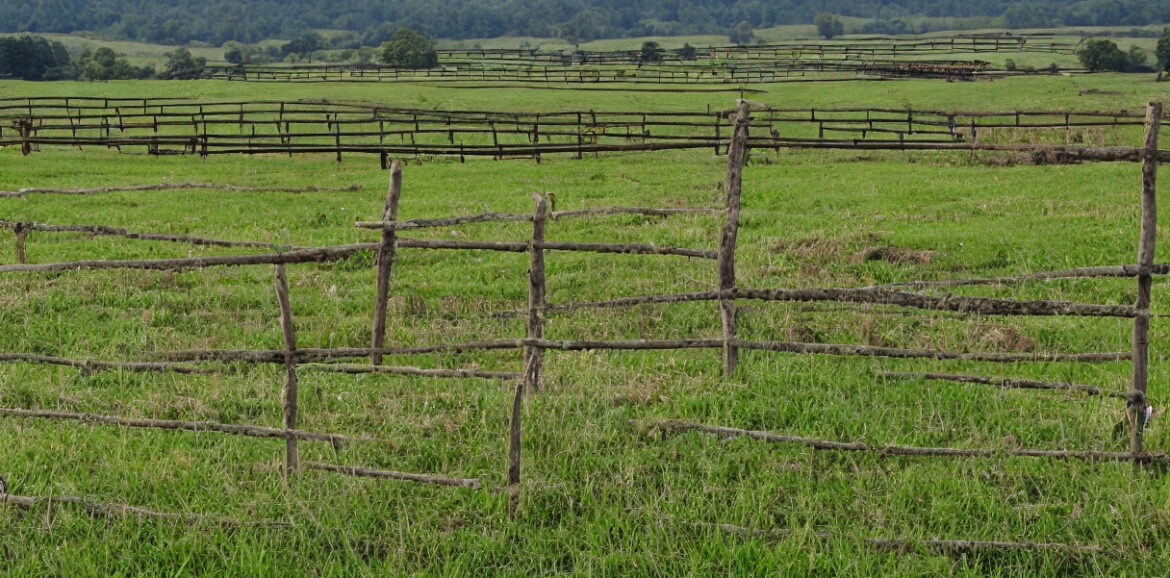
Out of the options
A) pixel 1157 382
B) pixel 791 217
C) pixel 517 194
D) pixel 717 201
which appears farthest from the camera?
pixel 517 194

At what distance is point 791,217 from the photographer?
16.1 meters

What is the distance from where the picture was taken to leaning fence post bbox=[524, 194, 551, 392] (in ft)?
21.5

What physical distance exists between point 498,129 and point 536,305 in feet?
115

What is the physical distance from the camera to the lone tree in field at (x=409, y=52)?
278 ft

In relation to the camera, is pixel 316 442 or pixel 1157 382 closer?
pixel 316 442

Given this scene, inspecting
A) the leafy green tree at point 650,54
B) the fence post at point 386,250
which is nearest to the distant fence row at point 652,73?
the leafy green tree at point 650,54

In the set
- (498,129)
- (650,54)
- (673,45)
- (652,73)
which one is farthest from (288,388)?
(673,45)

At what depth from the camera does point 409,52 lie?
8631 centimetres

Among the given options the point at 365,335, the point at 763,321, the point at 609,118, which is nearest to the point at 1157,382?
the point at 763,321

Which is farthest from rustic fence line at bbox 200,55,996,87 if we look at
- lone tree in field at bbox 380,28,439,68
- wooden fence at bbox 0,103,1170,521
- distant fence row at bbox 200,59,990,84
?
wooden fence at bbox 0,103,1170,521

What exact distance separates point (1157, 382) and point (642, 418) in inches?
148

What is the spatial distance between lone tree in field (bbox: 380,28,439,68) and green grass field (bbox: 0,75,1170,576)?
73.5 meters

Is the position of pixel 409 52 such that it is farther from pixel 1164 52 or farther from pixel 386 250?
pixel 386 250

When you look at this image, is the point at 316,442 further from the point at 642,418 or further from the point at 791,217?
A: the point at 791,217
